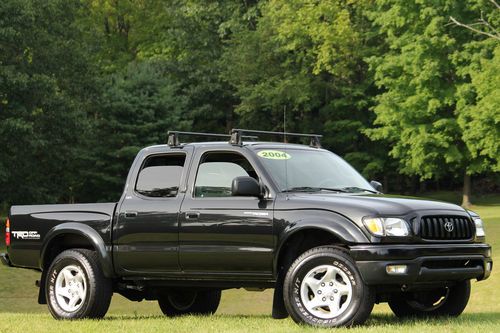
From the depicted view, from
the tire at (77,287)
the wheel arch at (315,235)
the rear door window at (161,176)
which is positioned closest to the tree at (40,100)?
the tire at (77,287)

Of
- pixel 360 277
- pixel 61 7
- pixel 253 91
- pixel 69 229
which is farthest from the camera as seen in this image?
pixel 253 91

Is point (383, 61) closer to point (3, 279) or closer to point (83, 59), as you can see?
point (83, 59)

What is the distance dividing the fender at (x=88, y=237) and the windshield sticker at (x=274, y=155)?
7.00ft

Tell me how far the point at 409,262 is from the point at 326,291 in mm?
852

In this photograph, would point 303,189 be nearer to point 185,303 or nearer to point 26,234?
point 185,303

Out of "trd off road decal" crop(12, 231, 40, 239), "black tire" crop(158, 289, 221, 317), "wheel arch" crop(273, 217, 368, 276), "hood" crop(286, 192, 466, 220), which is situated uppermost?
Result: "hood" crop(286, 192, 466, 220)

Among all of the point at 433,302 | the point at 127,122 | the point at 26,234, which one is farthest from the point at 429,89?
the point at 26,234

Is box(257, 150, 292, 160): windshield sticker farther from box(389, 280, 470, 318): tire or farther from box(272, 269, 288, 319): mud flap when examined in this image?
box(389, 280, 470, 318): tire

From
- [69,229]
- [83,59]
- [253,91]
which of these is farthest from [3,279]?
[253,91]

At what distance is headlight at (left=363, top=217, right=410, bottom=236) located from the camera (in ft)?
30.8

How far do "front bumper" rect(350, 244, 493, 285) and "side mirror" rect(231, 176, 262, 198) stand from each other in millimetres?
1209

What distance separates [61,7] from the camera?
51.7 metres

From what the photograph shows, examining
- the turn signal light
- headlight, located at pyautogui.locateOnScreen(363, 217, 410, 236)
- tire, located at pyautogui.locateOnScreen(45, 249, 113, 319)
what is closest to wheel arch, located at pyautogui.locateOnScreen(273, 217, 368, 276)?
headlight, located at pyautogui.locateOnScreen(363, 217, 410, 236)

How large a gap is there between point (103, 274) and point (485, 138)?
38.1m
